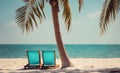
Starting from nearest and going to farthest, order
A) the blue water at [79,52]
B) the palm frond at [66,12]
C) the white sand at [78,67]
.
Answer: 1. the white sand at [78,67]
2. the palm frond at [66,12]
3. the blue water at [79,52]

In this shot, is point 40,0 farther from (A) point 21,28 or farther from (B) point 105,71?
(B) point 105,71

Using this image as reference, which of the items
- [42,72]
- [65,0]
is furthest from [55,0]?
[42,72]

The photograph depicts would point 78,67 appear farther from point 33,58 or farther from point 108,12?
point 108,12

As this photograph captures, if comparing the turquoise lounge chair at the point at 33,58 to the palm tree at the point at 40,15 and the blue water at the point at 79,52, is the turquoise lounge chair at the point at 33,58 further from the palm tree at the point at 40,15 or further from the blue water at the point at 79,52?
the blue water at the point at 79,52

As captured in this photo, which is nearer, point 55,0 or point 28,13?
point 28,13

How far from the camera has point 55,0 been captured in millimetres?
10289

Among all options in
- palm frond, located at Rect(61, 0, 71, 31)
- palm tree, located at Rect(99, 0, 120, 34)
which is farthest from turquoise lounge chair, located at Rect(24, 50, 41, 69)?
palm tree, located at Rect(99, 0, 120, 34)

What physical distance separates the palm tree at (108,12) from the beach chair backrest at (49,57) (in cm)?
230

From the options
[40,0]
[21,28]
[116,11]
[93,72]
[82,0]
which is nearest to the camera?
[93,72]

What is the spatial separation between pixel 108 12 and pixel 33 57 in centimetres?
341

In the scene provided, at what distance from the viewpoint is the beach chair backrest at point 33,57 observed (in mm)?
10227

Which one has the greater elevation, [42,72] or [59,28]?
[59,28]

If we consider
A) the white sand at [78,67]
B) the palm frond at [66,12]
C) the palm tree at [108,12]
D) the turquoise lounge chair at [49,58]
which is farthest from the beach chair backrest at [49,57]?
the palm tree at [108,12]

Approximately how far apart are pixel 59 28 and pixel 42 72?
3.01m
